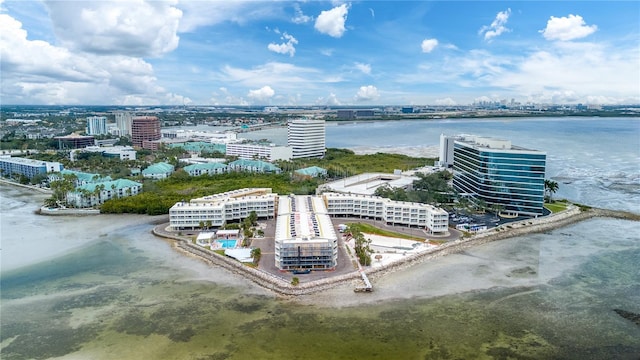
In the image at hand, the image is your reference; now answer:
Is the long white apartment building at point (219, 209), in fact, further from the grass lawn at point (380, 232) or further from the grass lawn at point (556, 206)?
the grass lawn at point (556, 206)

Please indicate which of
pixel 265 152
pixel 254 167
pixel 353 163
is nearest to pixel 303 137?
pixel 265 152

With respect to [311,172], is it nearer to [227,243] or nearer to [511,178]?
[511,178]

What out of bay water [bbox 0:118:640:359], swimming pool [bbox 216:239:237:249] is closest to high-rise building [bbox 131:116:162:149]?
bay water [bbox 0:118:640:359]

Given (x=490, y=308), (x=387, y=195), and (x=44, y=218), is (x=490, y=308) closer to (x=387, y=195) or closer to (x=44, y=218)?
(x=387, y=195)

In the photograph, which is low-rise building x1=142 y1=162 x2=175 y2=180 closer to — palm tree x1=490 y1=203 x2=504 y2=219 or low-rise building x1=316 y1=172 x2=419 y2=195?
low-rise building x1=316 y1=172 x2=419 y2=195

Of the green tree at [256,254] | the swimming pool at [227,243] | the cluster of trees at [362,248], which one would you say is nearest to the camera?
the cluster of trees at [362,248]

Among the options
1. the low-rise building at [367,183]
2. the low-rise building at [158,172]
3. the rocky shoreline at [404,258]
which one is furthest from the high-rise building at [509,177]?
the low-rise building at [158,172]

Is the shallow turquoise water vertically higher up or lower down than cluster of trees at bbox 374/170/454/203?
lower down

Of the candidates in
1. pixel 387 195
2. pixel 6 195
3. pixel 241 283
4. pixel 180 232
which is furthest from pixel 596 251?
pixel 6 195
